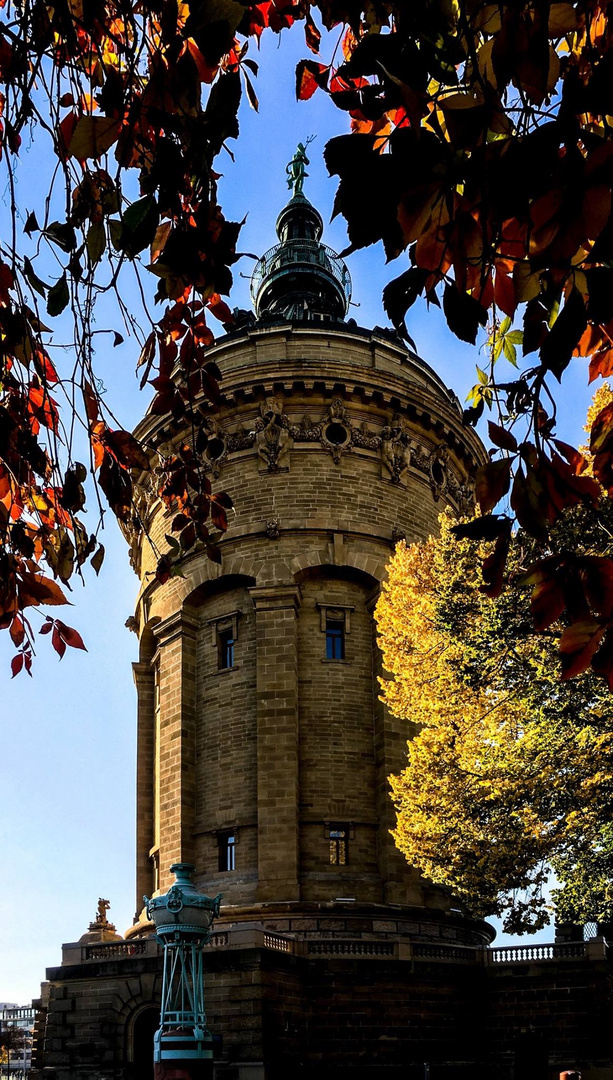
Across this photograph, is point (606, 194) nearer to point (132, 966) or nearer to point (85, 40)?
point (85, 40)

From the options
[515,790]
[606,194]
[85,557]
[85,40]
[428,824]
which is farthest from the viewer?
[428,824]

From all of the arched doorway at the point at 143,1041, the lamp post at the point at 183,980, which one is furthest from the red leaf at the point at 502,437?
the arched doorway at the point at 143,1041

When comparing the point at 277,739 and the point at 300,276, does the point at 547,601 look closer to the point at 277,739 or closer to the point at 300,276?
the point at 277,739

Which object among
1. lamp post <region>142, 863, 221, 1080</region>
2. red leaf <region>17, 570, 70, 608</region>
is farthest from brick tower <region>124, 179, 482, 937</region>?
red leaf <region>17, 570, 70, 608</region>

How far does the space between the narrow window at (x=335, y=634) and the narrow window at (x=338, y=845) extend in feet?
15.1

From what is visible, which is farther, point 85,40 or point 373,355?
point 373,355

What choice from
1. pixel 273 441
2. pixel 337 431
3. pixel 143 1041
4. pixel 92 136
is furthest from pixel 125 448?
pixel 337 431

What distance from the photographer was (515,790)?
21.7 m

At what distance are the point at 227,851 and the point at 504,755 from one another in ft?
40.6

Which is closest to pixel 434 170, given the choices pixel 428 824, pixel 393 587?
pixel 428 824

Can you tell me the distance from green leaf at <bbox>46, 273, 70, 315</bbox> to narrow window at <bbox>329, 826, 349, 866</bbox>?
1082 inches

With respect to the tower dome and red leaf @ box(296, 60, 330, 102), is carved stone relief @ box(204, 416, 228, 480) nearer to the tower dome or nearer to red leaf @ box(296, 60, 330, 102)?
the tower dome

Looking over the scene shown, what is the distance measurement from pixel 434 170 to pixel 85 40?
3.28m

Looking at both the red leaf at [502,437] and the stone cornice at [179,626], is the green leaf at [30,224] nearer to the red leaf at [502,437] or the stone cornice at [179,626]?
the red leaf at [502,437]
